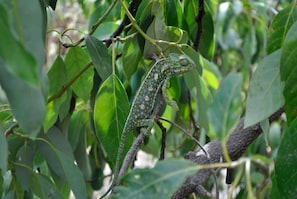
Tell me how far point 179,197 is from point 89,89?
9.7 inches

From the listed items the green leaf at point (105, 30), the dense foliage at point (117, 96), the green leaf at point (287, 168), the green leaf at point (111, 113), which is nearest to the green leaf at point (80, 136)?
the dense foliage at point (117, 96)

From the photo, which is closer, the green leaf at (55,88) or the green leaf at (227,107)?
the green leaf at (227,107)

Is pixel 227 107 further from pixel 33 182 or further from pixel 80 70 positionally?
pixel 80 70

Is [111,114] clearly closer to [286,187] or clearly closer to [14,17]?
[286,187]

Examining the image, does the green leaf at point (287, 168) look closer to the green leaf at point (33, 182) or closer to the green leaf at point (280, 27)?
the green leaf at point (280, 27)

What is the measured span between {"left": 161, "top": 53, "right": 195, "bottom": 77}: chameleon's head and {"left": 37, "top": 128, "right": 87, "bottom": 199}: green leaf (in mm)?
201

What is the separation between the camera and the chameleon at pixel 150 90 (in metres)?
0.89

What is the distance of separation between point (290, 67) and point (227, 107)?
0.78 ft

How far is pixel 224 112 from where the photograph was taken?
0.56 metres

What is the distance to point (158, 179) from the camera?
1.83 feet

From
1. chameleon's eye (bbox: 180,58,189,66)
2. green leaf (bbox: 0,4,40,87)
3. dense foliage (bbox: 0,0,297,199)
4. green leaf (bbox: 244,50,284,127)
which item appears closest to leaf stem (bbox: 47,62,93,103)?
dense foliage (bbox: 0,0,297,199)

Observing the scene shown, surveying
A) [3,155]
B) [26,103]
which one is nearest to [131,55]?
[3,155]

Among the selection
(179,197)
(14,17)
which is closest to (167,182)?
(14,17)

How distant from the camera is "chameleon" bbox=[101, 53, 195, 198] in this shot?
886 mm
